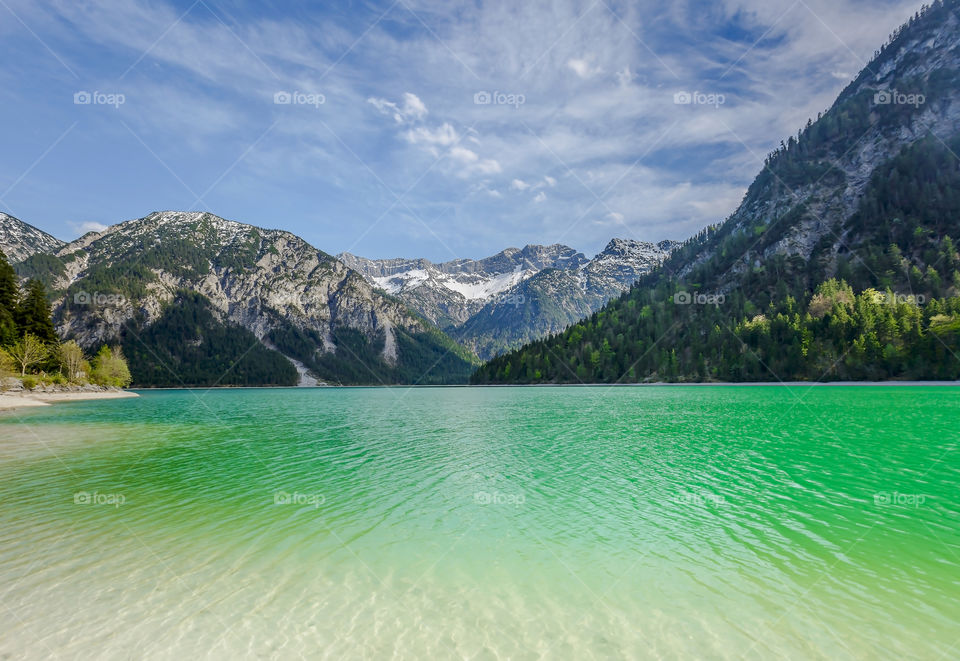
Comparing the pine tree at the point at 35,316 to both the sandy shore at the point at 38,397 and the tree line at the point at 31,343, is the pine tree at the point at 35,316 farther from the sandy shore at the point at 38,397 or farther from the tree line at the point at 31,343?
the sandy shore at the point at 38,397

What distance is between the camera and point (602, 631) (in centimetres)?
971

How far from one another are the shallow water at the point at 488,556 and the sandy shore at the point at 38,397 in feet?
222

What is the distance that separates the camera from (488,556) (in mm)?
14055

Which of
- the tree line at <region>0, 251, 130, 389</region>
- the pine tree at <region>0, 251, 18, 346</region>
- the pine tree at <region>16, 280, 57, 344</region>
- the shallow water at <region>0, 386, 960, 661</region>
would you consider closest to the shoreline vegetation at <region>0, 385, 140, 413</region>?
the tree line at <region>0, 251, 130, 389</region>

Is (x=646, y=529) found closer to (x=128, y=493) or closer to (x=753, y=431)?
(x=128, y=493)

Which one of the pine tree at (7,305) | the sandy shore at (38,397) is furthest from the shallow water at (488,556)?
the pine tree at (7,305)

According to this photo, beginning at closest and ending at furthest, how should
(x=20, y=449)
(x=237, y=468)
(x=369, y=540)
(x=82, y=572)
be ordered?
1. (x=82, y=572)
2. (x=369, y=540)
3. (x=237, y=468)
4. (x=20, y=449)

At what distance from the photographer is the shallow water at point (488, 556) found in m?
9.45

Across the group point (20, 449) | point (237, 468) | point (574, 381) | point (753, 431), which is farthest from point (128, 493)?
point (574, 381)

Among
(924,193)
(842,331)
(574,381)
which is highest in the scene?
(924,193)

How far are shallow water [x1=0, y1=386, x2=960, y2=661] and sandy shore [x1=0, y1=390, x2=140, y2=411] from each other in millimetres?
67773

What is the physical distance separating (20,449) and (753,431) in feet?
201

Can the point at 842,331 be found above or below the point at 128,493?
above

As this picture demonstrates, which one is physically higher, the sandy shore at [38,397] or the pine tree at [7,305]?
the pine tree at [7,305]
